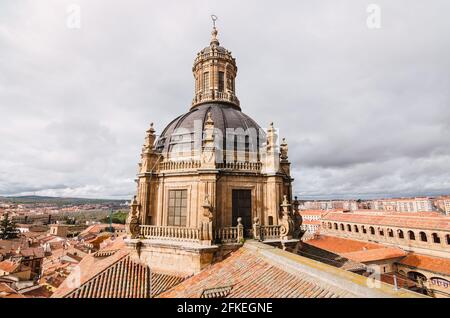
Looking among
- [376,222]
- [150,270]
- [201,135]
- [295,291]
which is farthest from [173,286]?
[376,222]

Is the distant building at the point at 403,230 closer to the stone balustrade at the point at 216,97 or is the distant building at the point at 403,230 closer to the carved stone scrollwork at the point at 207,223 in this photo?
the stone balustrade at the point at 216,97

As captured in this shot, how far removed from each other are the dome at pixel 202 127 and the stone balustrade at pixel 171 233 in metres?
5.04

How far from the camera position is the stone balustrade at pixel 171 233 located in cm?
1337

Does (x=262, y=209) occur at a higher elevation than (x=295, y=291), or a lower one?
higher

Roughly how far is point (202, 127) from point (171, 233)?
23.2 ft

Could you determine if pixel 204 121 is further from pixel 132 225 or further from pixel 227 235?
pixel 132 225

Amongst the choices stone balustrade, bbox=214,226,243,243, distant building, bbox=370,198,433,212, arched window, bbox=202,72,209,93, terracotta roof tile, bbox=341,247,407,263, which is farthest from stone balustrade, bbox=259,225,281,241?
distant building, bbox=370,198,433,212

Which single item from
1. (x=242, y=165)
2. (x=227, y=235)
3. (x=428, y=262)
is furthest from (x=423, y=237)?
(x=227, y=235)

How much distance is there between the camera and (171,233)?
1410 centimetres

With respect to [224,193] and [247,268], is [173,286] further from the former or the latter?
[224,193]

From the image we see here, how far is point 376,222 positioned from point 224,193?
1950 inches

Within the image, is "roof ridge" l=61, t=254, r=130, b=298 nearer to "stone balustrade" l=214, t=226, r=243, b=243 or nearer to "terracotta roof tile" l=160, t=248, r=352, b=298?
"terracotta roof tile" l=160, t=248, r=352, b=298

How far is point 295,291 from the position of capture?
8.12 m

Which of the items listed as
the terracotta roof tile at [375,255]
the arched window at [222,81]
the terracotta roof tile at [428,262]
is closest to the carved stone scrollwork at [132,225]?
the arched window at [222,81]
